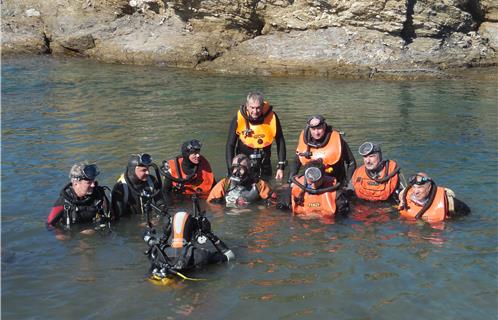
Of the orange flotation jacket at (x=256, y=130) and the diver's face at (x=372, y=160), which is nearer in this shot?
the diver's face at (x=372, y=160)

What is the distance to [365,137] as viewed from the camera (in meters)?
13.8

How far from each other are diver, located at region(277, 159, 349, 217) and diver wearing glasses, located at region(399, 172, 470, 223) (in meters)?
0.91

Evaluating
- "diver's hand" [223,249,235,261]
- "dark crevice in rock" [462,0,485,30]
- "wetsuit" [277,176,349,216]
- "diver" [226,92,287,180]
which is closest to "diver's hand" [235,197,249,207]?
"wetsuit" [277,176,349,216]

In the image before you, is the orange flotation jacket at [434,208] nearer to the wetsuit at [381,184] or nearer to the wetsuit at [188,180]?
the wetsuit at [381,184]

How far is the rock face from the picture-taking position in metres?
22.8

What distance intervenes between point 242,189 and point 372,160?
2.05m

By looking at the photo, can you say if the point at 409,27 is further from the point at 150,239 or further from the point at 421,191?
the point at 150,239

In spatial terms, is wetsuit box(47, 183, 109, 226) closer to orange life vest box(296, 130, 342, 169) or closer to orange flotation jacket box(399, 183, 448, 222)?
orange life vest box(296, 130, 342, 169)

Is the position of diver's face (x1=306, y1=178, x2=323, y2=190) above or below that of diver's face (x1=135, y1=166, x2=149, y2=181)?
below

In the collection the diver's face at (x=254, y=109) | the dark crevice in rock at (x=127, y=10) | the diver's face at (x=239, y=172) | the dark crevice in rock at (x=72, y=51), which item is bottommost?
the diver's face at (x=239, y=172)

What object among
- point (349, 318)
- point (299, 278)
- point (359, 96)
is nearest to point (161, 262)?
point (299, 278)

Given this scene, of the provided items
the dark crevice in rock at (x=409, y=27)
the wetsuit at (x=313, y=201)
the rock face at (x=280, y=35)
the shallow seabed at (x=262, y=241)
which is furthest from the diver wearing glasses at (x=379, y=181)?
the dark crevice in rock at (x=409, y=27)

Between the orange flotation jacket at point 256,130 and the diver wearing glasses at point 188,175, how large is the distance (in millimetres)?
925

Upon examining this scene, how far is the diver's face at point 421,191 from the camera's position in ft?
27.6
